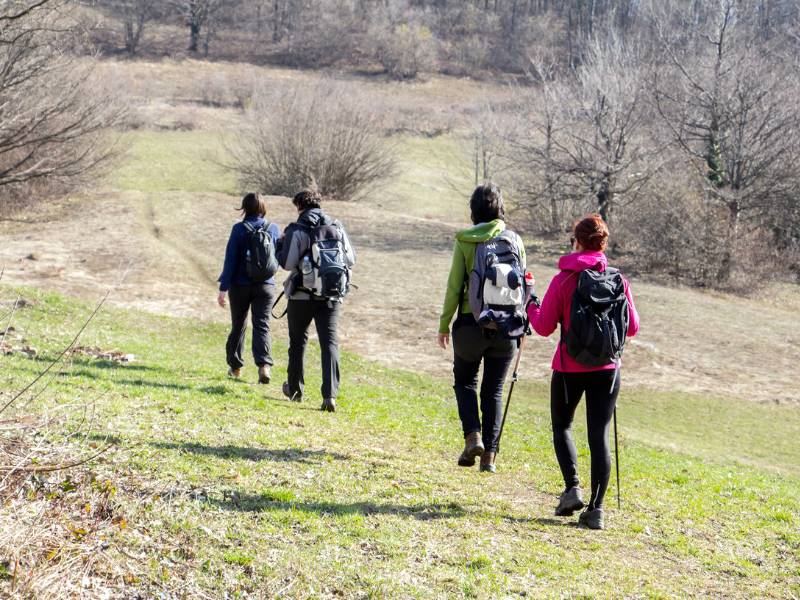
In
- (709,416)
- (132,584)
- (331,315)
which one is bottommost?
(709,416)

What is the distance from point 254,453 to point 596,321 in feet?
9.81

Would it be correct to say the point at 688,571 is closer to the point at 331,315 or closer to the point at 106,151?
the point at 331,315

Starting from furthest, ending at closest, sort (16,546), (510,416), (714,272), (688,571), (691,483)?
(714,272) < (510,416) < (691,483) < (688,571) < (16,546)

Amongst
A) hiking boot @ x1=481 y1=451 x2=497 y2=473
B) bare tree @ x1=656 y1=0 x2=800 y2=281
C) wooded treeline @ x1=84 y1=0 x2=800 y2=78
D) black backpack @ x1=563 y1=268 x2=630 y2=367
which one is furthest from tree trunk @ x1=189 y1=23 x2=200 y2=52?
black backpack @ x1=563 y1=268 x2=630 y2=367

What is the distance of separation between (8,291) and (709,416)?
13.3 metres

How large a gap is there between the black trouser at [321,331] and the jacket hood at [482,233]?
8.52ft

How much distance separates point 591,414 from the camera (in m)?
6.00

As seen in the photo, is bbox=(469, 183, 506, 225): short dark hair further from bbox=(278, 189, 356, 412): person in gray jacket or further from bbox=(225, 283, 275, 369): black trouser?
bbox=(225, 283, 275, 369): black trouser

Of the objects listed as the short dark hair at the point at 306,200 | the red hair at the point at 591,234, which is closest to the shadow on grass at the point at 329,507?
the red hair at the point at 591,234

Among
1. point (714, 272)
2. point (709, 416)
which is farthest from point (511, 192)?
point (709, 416)

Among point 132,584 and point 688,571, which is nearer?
point 132,584

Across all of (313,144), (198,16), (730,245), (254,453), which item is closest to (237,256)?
(254,453)

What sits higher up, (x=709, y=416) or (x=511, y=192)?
(x=511, y=192)

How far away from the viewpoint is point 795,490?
31.2ft
